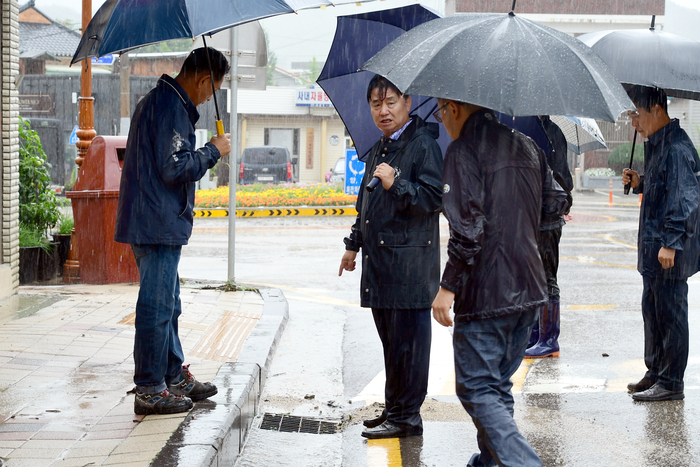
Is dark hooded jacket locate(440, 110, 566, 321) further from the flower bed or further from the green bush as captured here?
the flower bed

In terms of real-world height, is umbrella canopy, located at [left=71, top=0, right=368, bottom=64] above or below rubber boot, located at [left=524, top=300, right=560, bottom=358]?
above

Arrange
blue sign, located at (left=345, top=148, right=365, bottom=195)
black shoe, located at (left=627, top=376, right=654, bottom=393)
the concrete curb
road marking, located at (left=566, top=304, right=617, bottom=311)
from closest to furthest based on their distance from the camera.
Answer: the concrete curb
black shoe, located at (left=627, top=376, right=654, bottom=393)
road marking, located at (left=566, top=304, right=617, bottom=311)
blue sign, located at (left=345, top=148, right=365, bottom=195)

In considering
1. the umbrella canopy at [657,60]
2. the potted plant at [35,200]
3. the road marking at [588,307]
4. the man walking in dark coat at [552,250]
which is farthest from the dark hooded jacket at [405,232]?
the potted plant at [35,200]

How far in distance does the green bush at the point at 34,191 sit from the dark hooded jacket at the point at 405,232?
6.99 m

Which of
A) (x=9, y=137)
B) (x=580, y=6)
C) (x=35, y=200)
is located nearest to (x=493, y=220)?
(x=9, y=137)

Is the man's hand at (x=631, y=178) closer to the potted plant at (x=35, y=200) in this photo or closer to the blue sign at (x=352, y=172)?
the potted plant at (x=35, y=200)

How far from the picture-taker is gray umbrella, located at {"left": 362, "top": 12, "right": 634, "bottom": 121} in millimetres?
3248

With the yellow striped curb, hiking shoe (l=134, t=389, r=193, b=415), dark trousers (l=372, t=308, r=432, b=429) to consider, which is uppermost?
dark trousers (l=372, t=308, r=432, b=429)

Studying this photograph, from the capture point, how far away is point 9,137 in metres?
7.97

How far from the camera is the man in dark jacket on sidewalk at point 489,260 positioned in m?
3.41

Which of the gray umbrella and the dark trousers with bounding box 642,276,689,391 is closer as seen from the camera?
the gray umbrella

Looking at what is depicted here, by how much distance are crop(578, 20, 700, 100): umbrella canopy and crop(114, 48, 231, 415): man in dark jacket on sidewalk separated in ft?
8.07

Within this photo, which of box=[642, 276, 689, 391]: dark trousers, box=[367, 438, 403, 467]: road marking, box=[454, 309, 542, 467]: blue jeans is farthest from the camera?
box=[642, 276, 689, 391]: dark trousers

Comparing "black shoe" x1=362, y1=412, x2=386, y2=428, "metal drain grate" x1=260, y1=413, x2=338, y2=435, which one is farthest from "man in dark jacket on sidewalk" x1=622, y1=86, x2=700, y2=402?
"metal drain grate" x1=260, y1=413, x2=338, y2=435
